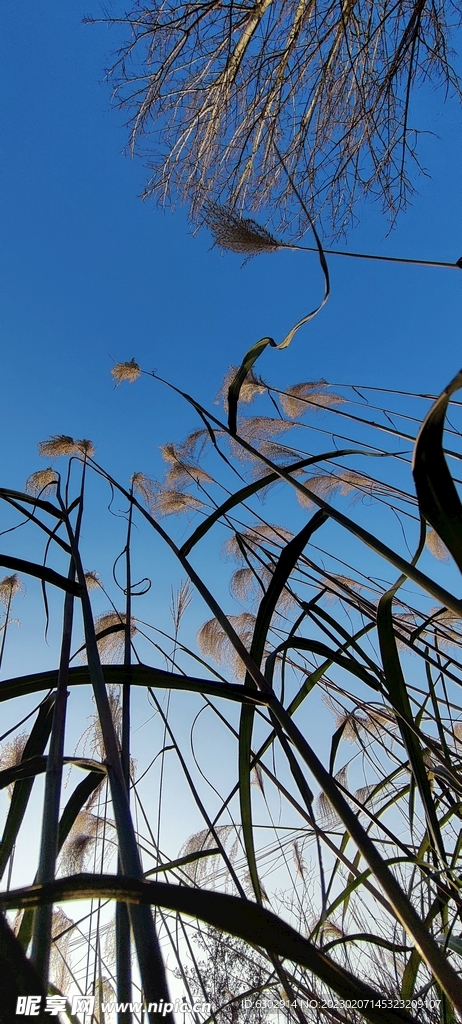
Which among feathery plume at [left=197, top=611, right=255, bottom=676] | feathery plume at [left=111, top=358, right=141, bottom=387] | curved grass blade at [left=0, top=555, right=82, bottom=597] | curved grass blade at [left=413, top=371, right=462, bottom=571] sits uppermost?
feathery plume at [left=111, top=358, right=141, bottom=387]

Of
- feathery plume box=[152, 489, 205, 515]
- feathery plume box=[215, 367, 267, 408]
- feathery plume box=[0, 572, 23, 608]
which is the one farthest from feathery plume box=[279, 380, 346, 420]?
feathery plume box=[0, 572, 23, 608]

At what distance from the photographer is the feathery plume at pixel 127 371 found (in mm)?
1315

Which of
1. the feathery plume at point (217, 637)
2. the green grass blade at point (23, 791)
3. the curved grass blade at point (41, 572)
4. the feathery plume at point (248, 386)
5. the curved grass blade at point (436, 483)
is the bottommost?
the green grass blade at point (23, 791)

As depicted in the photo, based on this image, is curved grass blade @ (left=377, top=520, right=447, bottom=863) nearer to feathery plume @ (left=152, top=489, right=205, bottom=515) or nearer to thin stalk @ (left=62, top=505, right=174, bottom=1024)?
thin stalk @ (left=62, top=505, right=174, bottom=1024)

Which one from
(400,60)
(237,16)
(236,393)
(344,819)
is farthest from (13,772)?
(237,16)

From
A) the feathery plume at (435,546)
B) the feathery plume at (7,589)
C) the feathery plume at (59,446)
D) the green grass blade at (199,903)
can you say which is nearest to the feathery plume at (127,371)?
the feathery plume at (59,446)

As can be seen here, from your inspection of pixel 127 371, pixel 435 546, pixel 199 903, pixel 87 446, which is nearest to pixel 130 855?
pixel 199 903

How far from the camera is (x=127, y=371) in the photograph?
4.36 ft

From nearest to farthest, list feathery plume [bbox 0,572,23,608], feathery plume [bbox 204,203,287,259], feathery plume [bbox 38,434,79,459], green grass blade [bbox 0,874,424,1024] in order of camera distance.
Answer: green grass blade [bbox 0,874,424,1024] → feathery plume [bbox 204,203,287,259] → feathery plume [bbox 38,434,79,459] → feathery plume [bbox 0,572,23,608]

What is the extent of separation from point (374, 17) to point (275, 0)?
49 cm

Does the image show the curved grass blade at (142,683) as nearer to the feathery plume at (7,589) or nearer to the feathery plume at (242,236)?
the feathery plume at (242,236)

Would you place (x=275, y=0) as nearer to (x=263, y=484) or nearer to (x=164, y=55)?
(x=164, y=55)

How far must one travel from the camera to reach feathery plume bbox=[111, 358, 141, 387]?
1.32 metres

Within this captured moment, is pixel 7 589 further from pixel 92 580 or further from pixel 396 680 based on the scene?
pixel 396 680
